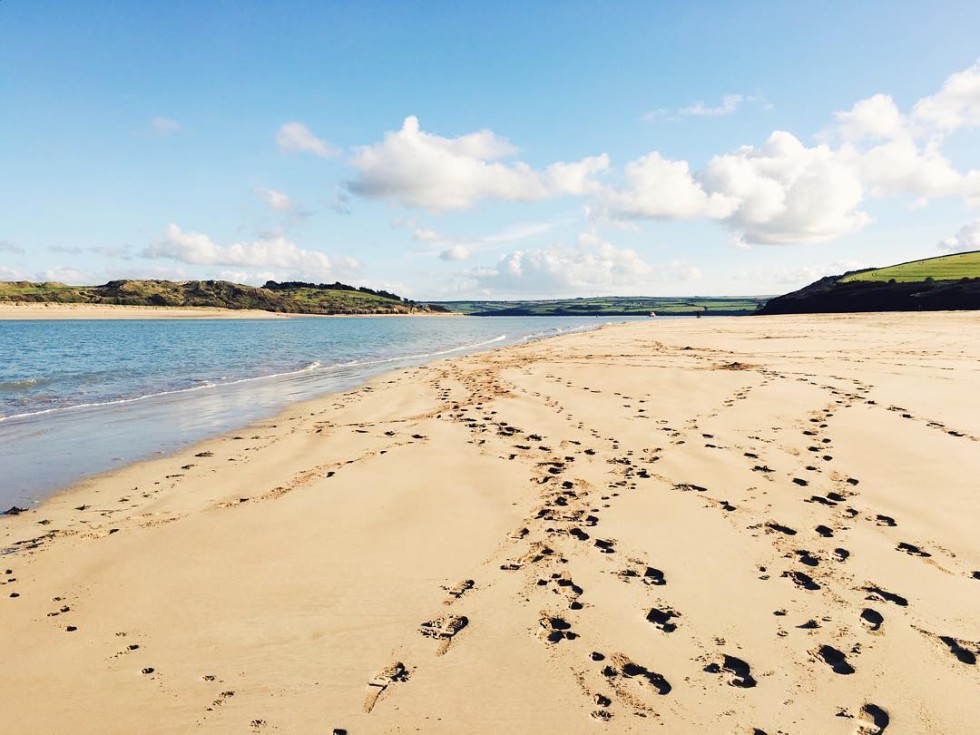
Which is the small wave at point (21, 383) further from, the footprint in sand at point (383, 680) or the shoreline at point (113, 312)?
the shoreline at point (113, 312)

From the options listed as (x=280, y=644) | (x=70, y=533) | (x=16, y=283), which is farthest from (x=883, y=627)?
(x=16, y=283)

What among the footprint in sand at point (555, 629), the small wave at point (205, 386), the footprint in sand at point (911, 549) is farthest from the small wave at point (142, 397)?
Result: the footprint in sand at point (911, 549)

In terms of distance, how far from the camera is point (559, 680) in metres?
4.03

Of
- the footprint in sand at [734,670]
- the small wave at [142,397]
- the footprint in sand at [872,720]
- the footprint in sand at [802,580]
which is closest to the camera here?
the footprint in sand at [872,720]

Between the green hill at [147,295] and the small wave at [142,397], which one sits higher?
the green hill at [147,295]

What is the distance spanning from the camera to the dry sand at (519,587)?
12.5ft

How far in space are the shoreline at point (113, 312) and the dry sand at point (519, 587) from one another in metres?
165

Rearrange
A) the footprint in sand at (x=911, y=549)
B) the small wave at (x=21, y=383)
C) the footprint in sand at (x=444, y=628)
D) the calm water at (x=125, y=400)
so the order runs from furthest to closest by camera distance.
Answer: the small wave at (x=21, y=383) → the calm water at (x=125, y=400) → the footprint in sand at (x=911, y=549) → the footprint in sand at (x=444, y=628)

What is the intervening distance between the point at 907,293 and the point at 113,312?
187149 millimetres

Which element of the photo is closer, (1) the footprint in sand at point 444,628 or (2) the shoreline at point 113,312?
(1) the footprint in sand at point 444,628

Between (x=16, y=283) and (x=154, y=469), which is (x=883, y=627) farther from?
(x=16, y=283)

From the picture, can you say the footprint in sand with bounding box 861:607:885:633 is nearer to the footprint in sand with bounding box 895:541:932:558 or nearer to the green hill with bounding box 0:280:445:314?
A: the footprint in sand with bounding box 895:541:932:558

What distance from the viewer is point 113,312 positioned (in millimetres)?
155375

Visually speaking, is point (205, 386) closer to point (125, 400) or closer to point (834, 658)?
point (125, 400)
